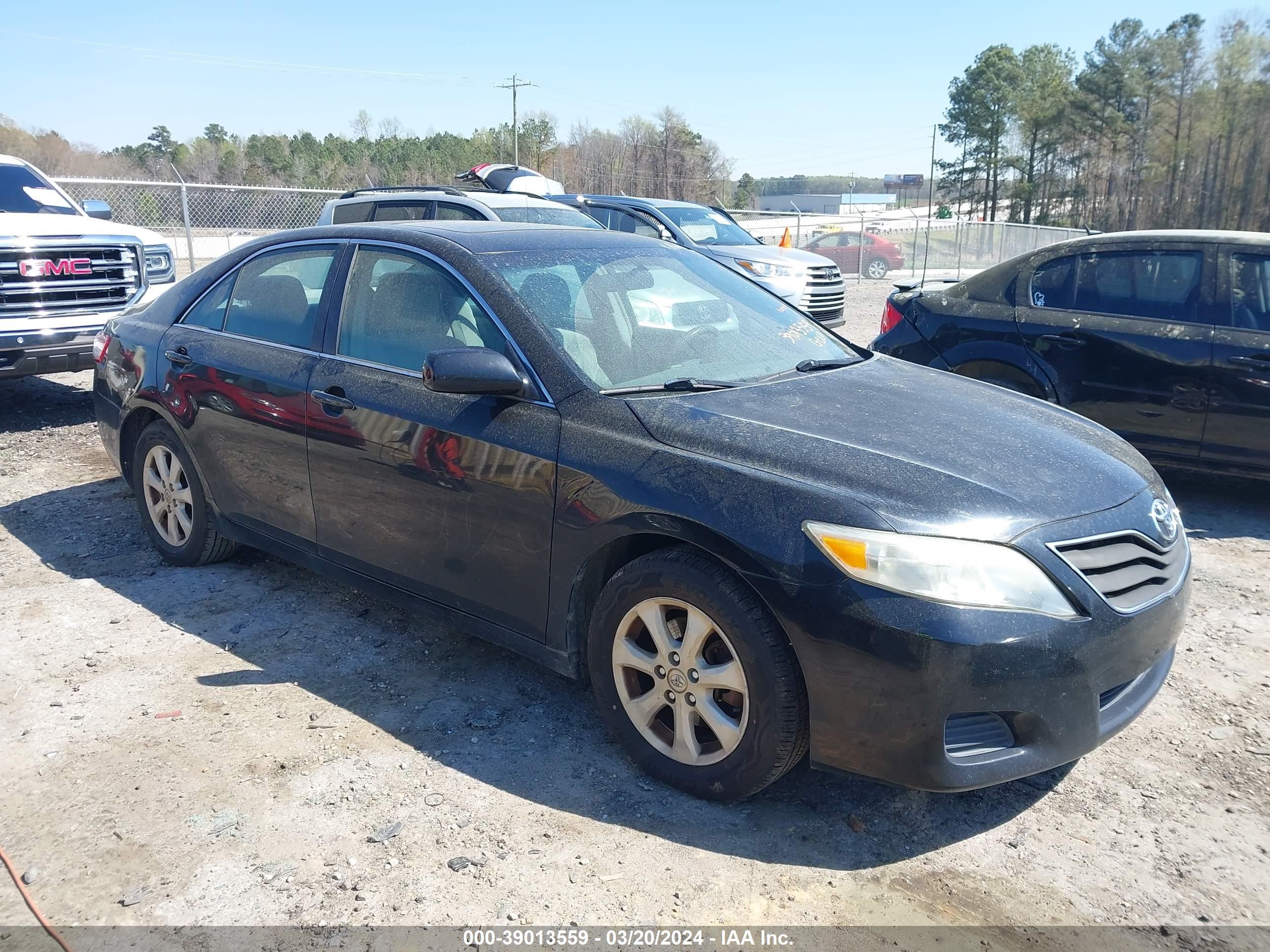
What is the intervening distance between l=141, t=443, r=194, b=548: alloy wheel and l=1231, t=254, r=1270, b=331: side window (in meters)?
5.99

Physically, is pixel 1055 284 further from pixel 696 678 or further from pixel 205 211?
pixel 205 211

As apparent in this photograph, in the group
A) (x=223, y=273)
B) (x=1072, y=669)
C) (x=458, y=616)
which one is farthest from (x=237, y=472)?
(x=1072, y=669)

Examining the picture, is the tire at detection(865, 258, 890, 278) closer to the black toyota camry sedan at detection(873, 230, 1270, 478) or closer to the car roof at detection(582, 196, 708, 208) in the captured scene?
the car roof at detection(582, 196, 708, 208)

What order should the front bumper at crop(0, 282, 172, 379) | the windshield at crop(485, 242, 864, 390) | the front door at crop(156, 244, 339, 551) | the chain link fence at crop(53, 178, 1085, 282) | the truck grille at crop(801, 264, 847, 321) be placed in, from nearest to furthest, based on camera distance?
the windshield at crop(485, 242, 864, 390) → the front door at crop(156, 244, 339, 551) → the front bumper at crop(0, 282, 172, 379) → the truck grille at crop(801, 264, 847, 321) → the chain link fence at crop(53, 178, 1085, 282)

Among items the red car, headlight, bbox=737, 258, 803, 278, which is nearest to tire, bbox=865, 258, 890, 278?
the red car

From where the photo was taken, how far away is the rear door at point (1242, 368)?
18.8 ft

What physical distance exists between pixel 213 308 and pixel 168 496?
98 cm

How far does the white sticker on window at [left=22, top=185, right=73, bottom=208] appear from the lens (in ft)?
30.0

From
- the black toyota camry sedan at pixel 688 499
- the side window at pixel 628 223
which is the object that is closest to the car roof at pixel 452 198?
the side window at pixel 628 223

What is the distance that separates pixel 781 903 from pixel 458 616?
63.0 inches

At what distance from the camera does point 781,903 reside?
2.63 m

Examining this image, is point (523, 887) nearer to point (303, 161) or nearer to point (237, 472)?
point (237, 472)

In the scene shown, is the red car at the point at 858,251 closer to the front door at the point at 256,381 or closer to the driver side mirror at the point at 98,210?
the driver side mirror at the point at 98,210

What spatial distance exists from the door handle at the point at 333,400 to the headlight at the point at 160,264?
6626 mm
